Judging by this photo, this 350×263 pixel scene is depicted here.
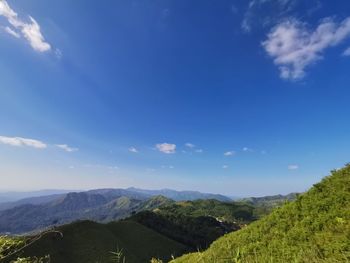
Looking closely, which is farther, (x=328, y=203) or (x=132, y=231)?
(x=132, y=231)

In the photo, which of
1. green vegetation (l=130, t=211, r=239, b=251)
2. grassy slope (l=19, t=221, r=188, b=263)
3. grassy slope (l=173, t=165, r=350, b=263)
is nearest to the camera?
grassy slope (l=173, t=165, r=350, b=263)

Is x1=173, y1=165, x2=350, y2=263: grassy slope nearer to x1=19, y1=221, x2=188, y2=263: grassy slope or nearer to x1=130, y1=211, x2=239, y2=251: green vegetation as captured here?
x1=19, y1=221, x2=188, y2=263: grassy slope

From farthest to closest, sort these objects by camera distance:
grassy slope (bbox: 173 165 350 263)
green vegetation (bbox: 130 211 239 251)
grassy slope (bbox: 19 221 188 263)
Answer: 1. green vegetation (bbox: 130 211 239 251)
2. grassy slope (bbox: 19 221 188 263)
3. grassy slope (bbox: 173 165 350 263)

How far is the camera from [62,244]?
83.2 metres

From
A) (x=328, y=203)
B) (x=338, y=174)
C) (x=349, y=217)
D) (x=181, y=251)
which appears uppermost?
(x=338, y=174)

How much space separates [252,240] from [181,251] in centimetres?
9485

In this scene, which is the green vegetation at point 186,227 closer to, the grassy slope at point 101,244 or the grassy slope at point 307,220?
the grassy slope at point 101,244

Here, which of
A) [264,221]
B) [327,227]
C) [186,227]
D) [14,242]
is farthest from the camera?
[186,227]

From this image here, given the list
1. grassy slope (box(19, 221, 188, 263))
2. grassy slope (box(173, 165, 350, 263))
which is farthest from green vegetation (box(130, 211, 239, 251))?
grassy slope (box(173, 165, 350, 263))

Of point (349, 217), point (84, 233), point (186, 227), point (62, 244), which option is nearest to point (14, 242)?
point (349, 217)

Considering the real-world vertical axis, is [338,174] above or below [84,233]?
above

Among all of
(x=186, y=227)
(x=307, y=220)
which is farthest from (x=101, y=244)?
(x=186, y=227)

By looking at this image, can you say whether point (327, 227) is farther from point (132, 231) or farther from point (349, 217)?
point (132, 231)

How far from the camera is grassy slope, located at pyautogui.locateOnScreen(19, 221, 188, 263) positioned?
7869cm
